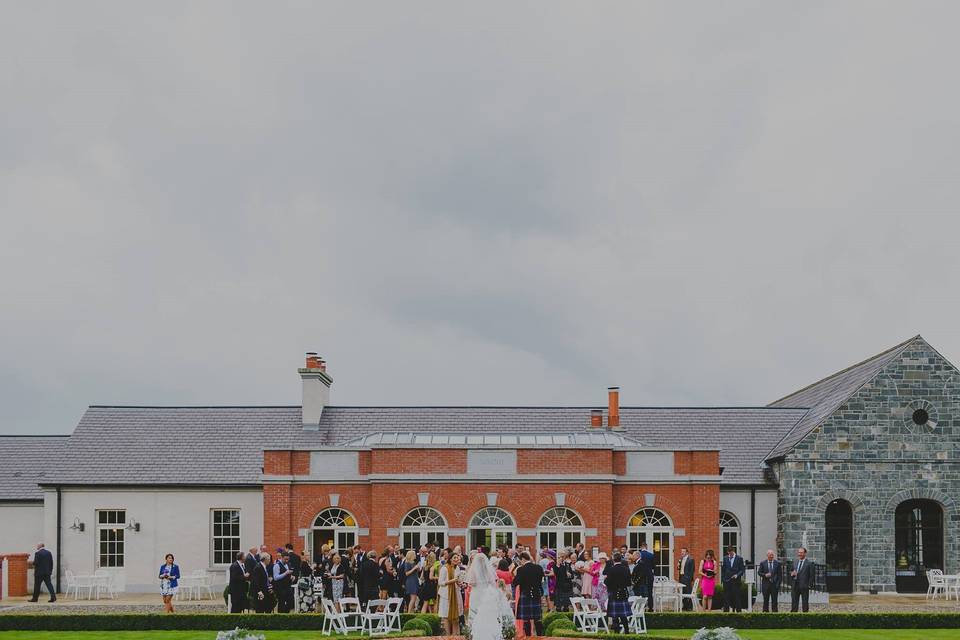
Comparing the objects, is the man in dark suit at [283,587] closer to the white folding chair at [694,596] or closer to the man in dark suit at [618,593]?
the man in dark suit at [618,593]

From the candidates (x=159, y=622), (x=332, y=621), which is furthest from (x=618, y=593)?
(x=159, y=622)

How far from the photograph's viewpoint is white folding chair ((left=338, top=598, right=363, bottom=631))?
23.3 metres

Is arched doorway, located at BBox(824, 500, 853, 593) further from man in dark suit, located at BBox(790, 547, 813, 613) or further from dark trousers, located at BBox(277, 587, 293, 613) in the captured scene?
dark trousers, located at BBox(277, 587, 293, 613)

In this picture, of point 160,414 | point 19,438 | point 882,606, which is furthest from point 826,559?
point 19,438

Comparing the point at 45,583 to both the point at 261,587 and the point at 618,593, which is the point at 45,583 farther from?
the point at 618,593

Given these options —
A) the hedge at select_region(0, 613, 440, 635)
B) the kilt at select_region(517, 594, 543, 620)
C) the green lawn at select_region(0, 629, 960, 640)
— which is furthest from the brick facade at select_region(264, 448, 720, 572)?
the kilt at select_region(517, 594, 543, 620)

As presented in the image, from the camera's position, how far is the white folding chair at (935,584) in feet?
106

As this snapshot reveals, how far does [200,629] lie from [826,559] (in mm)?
18895

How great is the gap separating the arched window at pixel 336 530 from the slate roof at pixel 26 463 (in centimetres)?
957

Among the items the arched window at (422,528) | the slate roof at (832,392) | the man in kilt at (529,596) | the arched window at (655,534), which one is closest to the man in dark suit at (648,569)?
the man in kilt at (529,596)

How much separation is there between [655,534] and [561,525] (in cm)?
275

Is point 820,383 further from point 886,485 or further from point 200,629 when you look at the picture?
point 200,629

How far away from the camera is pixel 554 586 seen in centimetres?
2719

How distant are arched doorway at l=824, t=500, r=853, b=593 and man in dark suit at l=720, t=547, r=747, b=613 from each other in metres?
8.15
